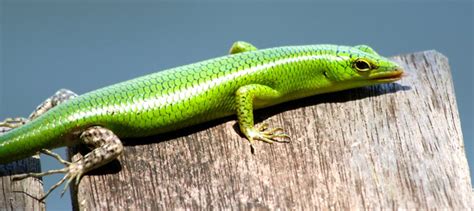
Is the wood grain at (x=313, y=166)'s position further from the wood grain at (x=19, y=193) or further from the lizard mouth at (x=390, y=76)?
the lizard mouth at (x=390, y=76)

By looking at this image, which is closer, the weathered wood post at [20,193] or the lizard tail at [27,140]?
the weathered wood post at [20,193]

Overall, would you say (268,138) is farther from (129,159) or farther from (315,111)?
(129,159)

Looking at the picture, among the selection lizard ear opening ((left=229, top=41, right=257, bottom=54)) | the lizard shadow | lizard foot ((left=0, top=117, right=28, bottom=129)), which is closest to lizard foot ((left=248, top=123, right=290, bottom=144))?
the lizard shadow

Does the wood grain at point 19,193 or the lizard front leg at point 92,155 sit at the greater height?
the lizard front leg at point 92,155

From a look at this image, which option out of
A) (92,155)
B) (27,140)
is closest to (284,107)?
(92,155)

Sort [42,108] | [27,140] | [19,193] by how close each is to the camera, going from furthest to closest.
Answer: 1. [42,108]
2. [27,140]
3. [19,193]

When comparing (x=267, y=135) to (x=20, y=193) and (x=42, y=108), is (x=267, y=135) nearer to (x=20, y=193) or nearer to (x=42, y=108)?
(x=20, y=193)

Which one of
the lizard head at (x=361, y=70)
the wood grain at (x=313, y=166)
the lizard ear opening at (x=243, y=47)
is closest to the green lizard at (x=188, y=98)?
the lizard head at (x=361, y=70)

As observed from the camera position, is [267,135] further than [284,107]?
No
